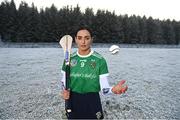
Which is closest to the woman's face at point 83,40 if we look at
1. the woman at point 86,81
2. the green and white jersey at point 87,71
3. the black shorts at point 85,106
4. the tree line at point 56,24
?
the woman at point 86,81

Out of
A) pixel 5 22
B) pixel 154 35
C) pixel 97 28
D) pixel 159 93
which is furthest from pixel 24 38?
pixel 159 93

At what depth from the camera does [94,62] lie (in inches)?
184

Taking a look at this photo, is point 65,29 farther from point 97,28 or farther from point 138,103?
point 138,103

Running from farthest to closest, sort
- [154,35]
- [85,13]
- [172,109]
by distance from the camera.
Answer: [154,35]
[85,13]
[172,109]

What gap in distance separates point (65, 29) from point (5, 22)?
17.4m

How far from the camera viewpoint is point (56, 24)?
92.6 metres

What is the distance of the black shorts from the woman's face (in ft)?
2.36

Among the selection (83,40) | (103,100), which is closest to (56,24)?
(103,100)

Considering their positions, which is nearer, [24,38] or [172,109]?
[172,109]

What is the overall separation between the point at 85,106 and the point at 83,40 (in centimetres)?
102

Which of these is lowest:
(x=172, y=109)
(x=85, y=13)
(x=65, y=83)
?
(x=172, y=109)

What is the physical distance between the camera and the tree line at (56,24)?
287 feet

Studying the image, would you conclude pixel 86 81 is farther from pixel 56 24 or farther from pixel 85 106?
pixel 56 24

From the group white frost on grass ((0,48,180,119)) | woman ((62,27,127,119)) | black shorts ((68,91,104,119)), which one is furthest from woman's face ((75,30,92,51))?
white frost on grass ((0,48,180,119))
